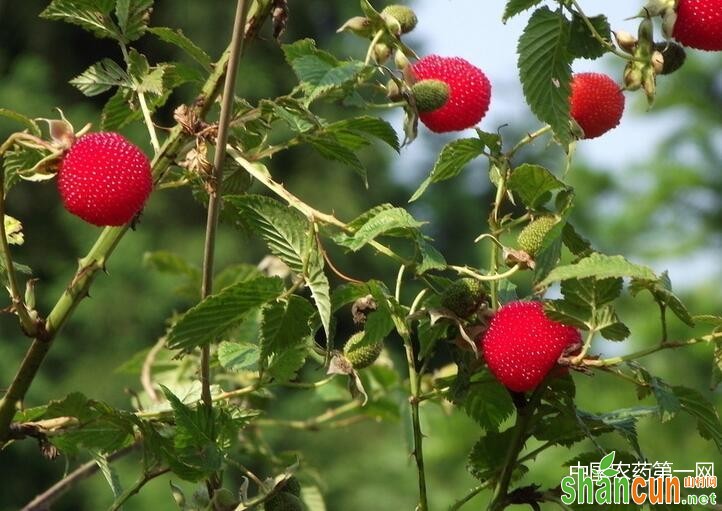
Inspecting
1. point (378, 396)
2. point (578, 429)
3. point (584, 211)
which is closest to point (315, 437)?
point (584, 211)

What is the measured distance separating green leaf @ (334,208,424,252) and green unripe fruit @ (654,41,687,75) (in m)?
0.20

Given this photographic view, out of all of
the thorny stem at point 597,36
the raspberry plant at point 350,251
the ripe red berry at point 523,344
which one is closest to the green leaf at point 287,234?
the raspberry plant at point 350,251

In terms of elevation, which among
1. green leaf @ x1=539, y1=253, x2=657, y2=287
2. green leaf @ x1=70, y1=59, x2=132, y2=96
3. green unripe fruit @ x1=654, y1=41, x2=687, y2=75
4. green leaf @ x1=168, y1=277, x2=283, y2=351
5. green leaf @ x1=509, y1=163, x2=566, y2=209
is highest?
green unripe fruit @ x1=654, y1=41, x2=687, y2=75

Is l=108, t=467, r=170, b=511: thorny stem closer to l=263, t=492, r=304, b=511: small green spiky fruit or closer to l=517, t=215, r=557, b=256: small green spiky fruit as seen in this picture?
l=263, t=492, r=304, b=511: small green spiky fruit

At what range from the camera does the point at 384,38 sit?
2.61 ft

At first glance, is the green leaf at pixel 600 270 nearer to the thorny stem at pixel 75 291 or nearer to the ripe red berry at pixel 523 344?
the ripe red berry at pixel 523 344

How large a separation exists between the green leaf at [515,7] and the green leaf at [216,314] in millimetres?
217

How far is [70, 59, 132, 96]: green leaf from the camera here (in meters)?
0.79

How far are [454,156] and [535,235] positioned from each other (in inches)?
3.1

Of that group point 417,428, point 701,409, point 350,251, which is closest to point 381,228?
point 350,251

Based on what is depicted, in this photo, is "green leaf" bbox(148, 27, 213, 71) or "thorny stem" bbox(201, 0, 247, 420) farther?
"green leaf" bbox(148, 27, 213, 71)

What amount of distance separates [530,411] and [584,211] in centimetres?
756

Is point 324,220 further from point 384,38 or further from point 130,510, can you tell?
point 130,510

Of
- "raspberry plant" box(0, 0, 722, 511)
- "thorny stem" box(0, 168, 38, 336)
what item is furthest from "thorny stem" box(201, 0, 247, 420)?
"thorny stem" box(0, 168, 38, 336)
